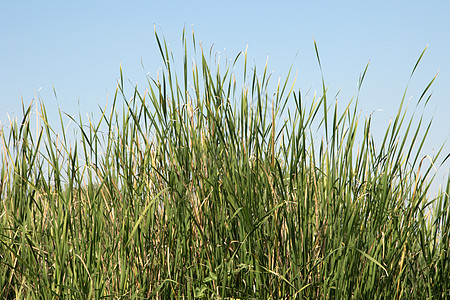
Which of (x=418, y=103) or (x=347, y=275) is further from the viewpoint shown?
(x=418, y=103)

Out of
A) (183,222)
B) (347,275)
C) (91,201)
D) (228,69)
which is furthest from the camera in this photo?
(228,69)

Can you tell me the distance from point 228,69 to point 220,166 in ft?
1.84

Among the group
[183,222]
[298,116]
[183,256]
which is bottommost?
[183,256]

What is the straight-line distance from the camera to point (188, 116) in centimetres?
226

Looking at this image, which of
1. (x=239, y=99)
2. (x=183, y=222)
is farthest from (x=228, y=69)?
(x=183, y=222)

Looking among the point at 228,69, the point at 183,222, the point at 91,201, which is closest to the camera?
the point at 183,222

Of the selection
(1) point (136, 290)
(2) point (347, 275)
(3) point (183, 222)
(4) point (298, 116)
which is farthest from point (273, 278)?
(4) point (298, 116)

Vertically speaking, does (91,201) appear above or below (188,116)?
below

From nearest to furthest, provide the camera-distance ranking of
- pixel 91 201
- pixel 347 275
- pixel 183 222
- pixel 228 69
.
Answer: pixel 347 275 → pixel 183 222 → pixel 91 201 → pixel 228 69

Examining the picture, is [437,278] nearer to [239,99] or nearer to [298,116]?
[298,116]

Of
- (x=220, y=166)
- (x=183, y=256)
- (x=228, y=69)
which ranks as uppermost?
(x=228, y=69)

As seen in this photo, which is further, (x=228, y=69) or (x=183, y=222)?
(x=228, y=69)

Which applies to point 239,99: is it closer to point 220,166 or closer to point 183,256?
point 220,166

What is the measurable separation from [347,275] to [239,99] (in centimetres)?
97
